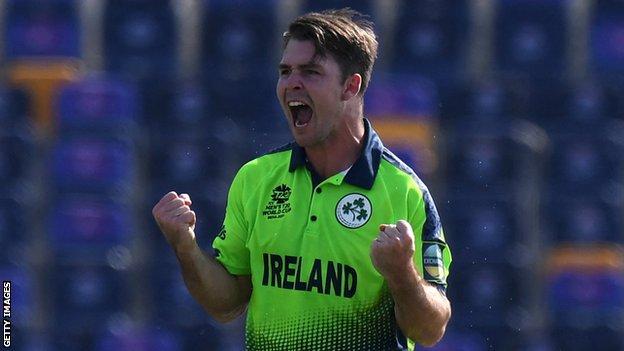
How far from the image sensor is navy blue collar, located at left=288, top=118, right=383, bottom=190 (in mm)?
3752

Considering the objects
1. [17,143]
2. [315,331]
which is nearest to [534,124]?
[17,143]

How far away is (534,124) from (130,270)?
9.67 ft

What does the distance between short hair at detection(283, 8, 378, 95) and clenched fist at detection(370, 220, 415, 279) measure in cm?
50

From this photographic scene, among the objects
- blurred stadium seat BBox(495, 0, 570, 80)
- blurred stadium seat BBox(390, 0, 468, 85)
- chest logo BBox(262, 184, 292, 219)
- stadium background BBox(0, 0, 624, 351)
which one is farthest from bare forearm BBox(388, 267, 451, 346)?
blurred stadium seat BBox(495, 0, 570, 80)

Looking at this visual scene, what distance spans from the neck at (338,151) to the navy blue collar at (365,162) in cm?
2

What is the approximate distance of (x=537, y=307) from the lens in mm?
9227

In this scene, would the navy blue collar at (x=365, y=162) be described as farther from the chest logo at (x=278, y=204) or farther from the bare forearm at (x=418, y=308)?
the bare forearm at (x=418, y=308)

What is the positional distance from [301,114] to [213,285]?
20.8 inches

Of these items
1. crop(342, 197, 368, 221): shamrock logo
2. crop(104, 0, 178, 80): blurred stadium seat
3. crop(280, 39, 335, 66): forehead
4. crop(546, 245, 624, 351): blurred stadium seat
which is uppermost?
crop(280, 39, 335, 66): forehead

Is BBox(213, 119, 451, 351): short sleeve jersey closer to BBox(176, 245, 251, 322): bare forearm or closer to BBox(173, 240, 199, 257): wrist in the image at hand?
BBox(176, 245, 251, 322): bare forearm

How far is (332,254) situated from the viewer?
3691mm

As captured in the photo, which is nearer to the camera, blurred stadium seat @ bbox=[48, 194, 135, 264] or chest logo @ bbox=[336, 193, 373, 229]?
chest logo @ bbox=[336, 193, 373, 229]

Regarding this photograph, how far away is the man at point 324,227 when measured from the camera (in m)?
3.65

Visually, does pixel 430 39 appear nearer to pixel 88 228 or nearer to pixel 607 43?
pixel 607 43
